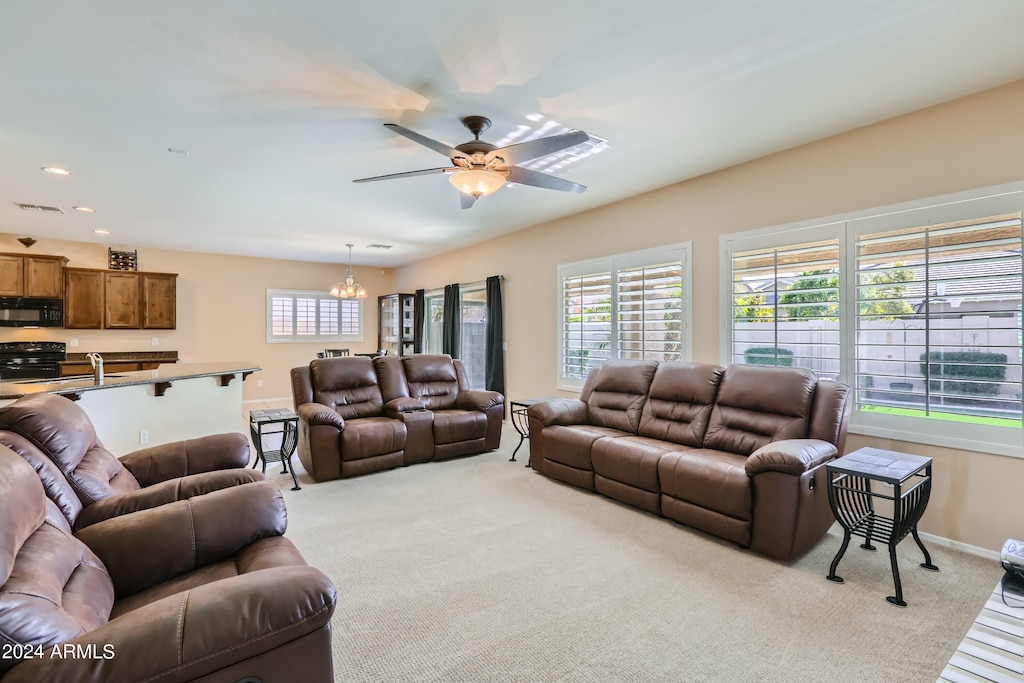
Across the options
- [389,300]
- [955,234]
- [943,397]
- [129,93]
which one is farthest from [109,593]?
[389,300]

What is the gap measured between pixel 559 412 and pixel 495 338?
8.72ft

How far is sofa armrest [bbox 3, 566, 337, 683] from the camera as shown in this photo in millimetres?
962

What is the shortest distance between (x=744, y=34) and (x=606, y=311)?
10.6 ft

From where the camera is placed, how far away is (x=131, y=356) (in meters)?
7.66

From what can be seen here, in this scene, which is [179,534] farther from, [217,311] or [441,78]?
[217,311]

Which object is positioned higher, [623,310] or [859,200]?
[859,200]

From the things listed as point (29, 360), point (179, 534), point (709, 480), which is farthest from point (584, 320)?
point (29, 360)

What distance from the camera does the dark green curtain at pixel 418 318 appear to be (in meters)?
9.14

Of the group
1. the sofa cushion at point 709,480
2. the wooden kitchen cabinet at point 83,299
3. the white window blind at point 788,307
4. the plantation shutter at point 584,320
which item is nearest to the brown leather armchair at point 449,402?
the plantation shutter at point 584,320

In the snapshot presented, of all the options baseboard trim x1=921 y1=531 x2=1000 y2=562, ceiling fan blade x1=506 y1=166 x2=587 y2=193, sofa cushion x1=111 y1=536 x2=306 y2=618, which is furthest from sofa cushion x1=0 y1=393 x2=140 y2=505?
baseboard trim x1=921 y1=531 x2=1000 y2=562

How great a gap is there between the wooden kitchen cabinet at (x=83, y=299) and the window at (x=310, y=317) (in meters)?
2.46

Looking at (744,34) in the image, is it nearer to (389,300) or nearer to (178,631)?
(178,631)

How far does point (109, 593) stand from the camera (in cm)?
147

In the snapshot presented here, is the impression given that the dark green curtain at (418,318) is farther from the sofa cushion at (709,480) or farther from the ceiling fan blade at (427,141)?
the sofa cushion at (709,480)
